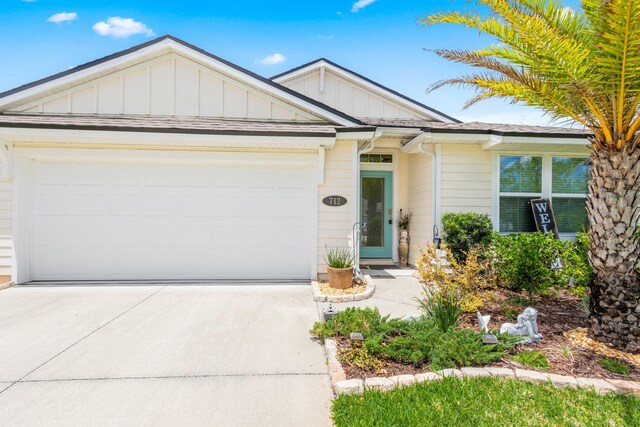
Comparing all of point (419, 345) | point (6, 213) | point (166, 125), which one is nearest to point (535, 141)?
point (419, 345)

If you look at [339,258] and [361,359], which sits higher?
[339,258]

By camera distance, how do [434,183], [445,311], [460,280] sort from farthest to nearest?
[434,183], [460,280], [445,311]

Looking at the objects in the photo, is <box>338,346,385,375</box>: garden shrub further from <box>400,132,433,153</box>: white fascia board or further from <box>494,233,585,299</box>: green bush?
<box>400,132,433,153</box>: white fascia board

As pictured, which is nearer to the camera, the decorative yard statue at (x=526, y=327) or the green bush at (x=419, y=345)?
the green bush at (x=419, y=345)

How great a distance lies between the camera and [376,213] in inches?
348

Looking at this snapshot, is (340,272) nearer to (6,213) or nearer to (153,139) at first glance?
(153,139)

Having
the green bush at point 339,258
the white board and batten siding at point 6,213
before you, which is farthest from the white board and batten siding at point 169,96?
the green bush at point 339,258

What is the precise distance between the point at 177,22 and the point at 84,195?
528 centimetres

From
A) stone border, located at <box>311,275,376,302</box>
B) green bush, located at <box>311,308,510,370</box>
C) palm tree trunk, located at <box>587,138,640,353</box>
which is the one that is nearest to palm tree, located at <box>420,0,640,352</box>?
palm tree trunk, located at <box>587,138,640,353</box>

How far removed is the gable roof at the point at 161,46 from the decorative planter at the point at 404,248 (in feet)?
11.3

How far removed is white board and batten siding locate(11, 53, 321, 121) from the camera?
6715 millimetres

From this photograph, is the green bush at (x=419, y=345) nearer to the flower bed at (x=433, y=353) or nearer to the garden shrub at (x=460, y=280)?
the flower bed at (x=433, y=353)

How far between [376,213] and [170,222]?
205 inches

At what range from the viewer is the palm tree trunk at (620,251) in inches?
132
